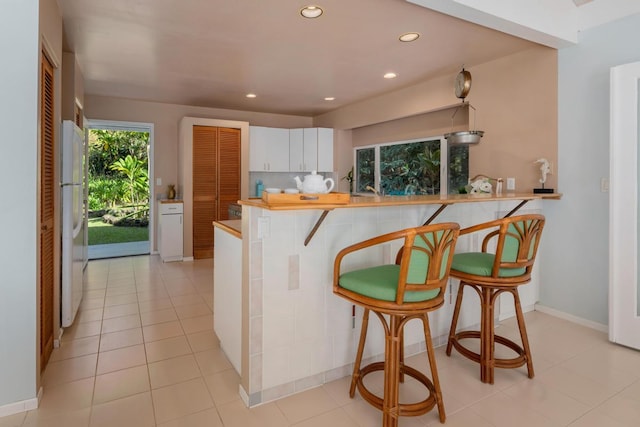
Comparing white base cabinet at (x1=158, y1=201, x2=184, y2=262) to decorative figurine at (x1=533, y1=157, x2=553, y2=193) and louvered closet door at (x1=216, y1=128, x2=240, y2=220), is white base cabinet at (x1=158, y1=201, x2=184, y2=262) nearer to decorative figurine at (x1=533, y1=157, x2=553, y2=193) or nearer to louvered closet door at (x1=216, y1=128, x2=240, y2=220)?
louvered closet door at (x1=216, y1=128, x2=240, y2=220)

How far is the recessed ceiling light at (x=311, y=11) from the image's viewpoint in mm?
2678

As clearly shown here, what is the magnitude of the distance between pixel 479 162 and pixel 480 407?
2.73 metres

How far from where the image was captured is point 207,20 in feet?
9.42

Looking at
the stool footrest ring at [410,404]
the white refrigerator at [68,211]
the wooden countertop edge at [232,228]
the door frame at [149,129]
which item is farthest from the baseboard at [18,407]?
the door frame at [149,129]

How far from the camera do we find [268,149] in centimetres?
639

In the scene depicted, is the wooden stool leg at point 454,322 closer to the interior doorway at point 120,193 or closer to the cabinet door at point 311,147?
the cabinet door at point 311,147

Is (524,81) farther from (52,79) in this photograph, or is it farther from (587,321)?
(52,79)

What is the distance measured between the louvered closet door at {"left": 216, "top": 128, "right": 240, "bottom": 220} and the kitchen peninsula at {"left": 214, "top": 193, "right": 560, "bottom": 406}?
363cm

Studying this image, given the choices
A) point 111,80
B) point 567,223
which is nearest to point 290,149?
point 111,80

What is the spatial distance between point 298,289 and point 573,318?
2.65 metres

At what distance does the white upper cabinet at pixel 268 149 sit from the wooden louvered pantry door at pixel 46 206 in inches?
152

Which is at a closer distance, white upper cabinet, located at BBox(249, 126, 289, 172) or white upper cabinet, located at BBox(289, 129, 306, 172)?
white upper cabinet, located at BBox(249, 126, 289, 172)

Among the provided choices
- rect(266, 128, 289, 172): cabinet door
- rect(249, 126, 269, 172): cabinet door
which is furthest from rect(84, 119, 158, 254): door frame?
rect(266, 128, 289, 172): cabinet door

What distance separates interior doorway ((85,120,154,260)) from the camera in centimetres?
630
